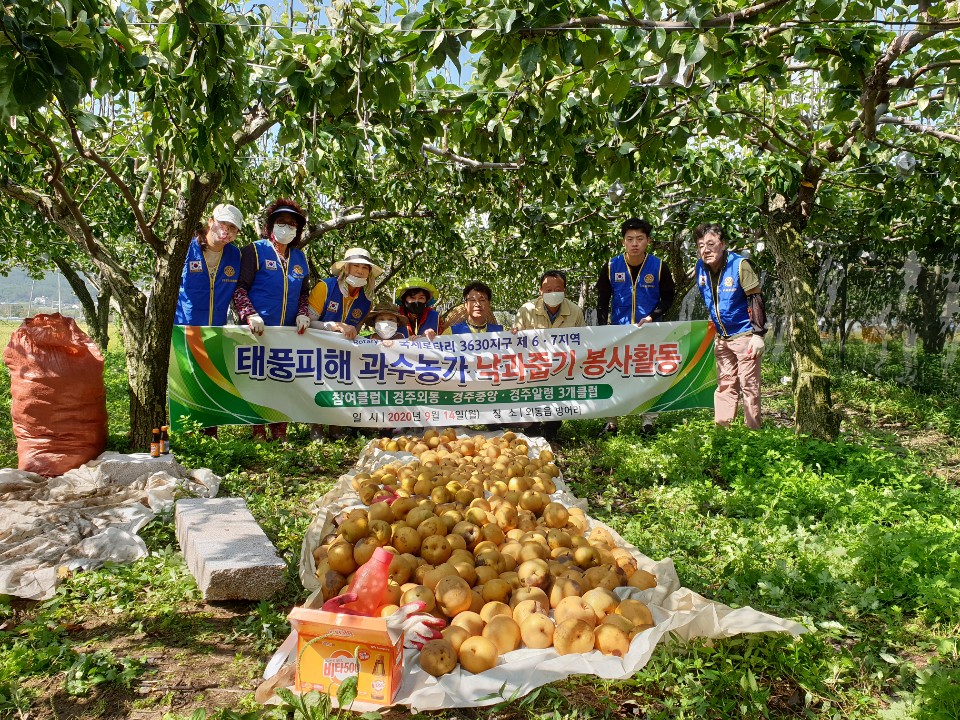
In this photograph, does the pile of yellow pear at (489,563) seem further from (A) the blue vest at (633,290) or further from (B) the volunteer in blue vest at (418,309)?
(A) the blue vest at (633,290)

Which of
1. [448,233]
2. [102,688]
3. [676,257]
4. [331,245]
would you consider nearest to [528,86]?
[102,688]

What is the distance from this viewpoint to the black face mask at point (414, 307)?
22.3 ft

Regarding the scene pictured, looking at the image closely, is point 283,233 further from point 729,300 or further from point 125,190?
point 729,300

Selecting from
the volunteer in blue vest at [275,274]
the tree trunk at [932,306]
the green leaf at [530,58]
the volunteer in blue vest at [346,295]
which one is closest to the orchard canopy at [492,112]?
the green leaf at [530,58]

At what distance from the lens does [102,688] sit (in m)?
2.47

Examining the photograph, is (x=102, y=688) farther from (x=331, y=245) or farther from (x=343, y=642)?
(x=331, y=245)

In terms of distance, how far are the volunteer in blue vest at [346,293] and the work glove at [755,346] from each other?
383 cm

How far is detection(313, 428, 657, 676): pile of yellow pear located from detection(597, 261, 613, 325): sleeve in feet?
8.90

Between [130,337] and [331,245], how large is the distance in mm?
8339

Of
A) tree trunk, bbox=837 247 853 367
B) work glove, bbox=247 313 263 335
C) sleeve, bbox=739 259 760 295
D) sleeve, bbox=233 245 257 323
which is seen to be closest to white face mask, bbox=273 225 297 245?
sleeve, bbox=233 245 257 323

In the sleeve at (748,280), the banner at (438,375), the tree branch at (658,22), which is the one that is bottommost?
the banner at (438,375)

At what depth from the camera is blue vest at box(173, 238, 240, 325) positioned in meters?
5.61

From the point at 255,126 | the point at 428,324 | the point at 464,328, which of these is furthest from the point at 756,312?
the point at 255,126

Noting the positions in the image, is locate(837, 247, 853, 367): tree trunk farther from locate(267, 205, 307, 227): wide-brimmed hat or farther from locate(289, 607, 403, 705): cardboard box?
locate(289, 607, 403, 705): cardboard box
